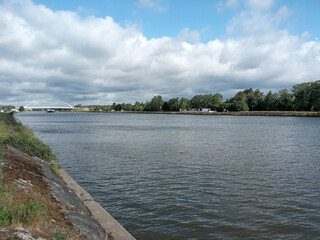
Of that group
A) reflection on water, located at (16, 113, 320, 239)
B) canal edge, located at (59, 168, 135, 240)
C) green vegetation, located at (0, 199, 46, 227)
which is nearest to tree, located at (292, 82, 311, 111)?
reflection on water, located at (16, 113, 320, 239)

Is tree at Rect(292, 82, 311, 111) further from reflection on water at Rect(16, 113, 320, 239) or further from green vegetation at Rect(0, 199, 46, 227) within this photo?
green vegetation at Rect(0, 199, 46, 227)

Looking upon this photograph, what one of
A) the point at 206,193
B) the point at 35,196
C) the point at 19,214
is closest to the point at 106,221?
the point at 35,196

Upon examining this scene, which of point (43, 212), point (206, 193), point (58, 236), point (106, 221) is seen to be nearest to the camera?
point (58, 236)

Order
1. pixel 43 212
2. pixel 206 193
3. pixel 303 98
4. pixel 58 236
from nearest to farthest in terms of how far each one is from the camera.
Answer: pixel 58 236 → pixel 43 212 → pixel 206 193 → pixel 303 98

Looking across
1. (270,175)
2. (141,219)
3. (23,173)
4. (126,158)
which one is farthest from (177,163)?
(23,173)

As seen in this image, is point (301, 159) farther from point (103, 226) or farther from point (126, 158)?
point (103, 226)

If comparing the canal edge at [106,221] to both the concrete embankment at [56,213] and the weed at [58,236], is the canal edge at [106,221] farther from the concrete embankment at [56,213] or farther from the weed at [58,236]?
the weed at [58,236]

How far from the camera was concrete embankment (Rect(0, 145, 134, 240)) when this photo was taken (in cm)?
698

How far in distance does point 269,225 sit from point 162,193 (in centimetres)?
599

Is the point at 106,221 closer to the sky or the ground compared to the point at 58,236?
closer to the ground

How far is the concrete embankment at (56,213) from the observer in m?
6.98

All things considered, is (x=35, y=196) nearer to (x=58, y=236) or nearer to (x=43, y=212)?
(x=43, y=212)

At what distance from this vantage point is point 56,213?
28.8 feet

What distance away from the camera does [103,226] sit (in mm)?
9742
